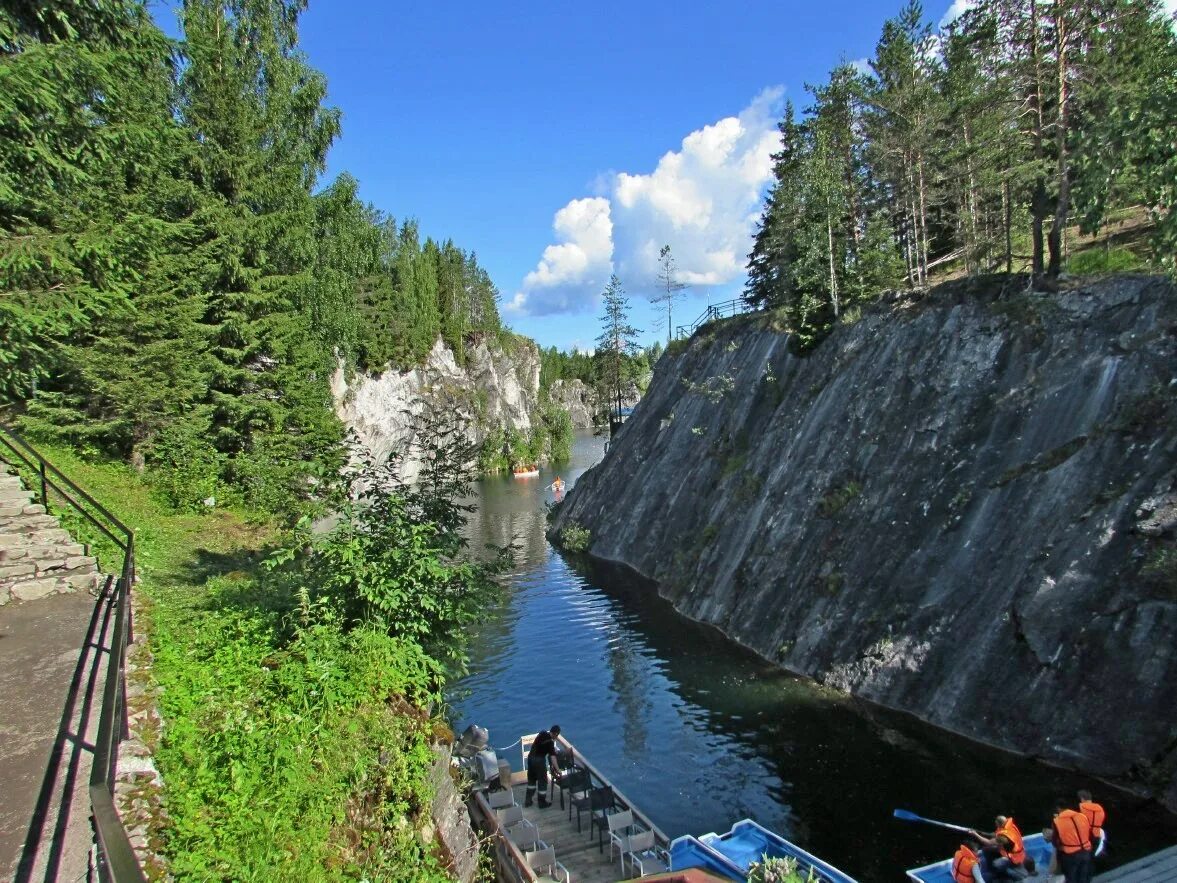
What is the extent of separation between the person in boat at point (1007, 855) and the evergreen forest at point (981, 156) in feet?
30.1

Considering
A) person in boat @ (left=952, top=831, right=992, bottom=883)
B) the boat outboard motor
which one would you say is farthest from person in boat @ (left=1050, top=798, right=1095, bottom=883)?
the boat outboard motor

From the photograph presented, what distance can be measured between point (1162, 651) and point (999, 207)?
33056mm

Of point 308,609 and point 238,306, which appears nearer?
point 308,609

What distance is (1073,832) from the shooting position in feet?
34.5

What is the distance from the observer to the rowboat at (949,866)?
1180cm

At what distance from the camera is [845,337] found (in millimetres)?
28969

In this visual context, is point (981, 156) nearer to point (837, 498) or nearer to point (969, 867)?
point (837, 498)

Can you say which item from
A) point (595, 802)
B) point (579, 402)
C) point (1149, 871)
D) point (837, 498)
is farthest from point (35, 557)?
point (579, 402)

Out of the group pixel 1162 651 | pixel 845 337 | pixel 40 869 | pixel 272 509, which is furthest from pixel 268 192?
pixel 1162 651

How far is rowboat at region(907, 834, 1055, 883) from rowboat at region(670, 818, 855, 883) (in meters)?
1.06

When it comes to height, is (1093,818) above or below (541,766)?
above

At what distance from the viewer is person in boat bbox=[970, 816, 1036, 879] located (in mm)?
11398

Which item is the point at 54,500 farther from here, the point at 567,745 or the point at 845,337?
the point at 845,337

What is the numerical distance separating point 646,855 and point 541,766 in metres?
2.91
